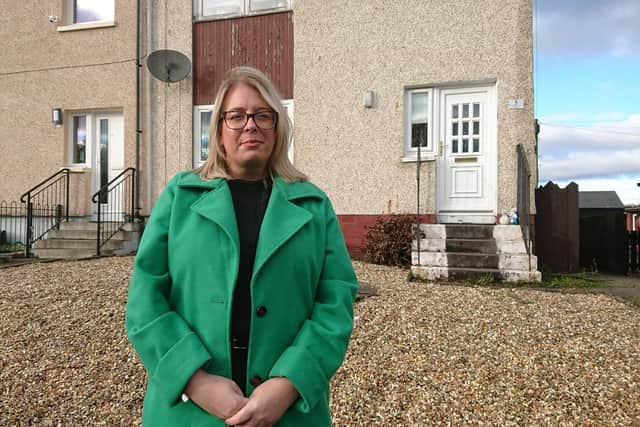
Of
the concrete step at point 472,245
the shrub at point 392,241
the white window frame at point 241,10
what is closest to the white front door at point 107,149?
the white window frame at point 241,10

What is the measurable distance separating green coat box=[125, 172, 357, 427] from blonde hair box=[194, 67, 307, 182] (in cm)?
12

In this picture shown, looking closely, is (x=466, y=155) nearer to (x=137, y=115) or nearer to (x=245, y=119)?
(x=137, y=115)

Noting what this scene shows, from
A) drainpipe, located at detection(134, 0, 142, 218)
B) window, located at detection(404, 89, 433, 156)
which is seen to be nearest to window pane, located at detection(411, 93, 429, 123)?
window, located at detection(404, 89, 433, 156)

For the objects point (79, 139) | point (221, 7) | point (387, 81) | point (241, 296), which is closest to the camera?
point (241, 296)

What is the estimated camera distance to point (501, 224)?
702 cm

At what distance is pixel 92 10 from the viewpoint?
379 inches

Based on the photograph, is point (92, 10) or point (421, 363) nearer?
point (421, 363)

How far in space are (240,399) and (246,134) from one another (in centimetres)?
80

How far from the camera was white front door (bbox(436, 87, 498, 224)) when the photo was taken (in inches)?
295

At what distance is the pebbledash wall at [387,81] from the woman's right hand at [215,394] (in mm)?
6584

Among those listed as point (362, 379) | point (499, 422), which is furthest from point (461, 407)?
point (362, 379)

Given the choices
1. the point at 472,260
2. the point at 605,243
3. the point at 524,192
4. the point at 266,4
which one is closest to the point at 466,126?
the point at 524,192

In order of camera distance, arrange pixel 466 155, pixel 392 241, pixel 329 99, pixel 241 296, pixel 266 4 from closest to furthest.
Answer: pixel 241 296 < pixel 392 241 < pixel 466 155 < pixel 329 99 < pixel 266 4

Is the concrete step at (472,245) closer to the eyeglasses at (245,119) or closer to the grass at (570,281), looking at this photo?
the grass at (570,281)
